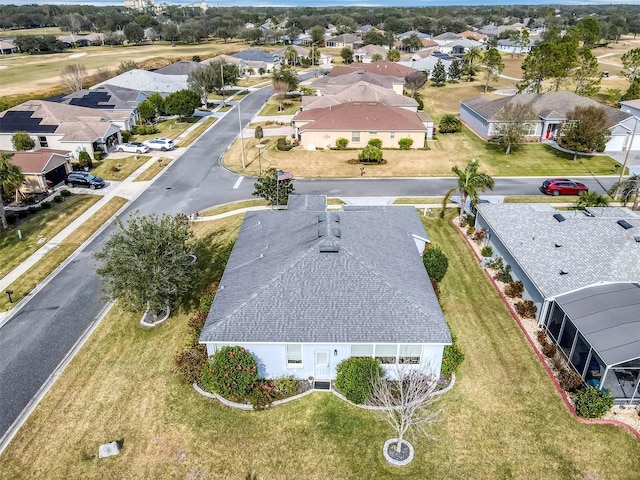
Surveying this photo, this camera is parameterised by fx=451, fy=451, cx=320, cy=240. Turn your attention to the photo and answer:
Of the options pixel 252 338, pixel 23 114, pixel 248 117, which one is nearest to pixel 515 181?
pixel 252 338

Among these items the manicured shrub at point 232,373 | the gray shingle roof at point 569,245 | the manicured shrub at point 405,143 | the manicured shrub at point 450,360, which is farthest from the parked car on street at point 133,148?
the manicured shrub at point 450,360

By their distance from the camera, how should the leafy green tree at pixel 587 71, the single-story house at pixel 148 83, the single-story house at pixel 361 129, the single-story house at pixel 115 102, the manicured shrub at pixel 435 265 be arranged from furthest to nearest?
1. the single-story house at pixel 148 83
2. the leafy green tree at pixel 587 71
3. the single-story house at pixel 115 102
4. the single-story house at pixel 361 129
5. the manicured shrub at pixel 435 265

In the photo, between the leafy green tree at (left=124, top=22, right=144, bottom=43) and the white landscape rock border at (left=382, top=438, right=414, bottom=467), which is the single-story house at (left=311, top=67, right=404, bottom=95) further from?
the leafy green tree at (left=124, top=22, right=144, bottom=43)

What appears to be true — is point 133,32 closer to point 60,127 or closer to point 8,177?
point 60,127

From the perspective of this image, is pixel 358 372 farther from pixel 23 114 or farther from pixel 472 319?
pixel 23 114

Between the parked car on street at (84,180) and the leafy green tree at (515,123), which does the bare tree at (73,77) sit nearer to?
the parked car on street at (84,180)
